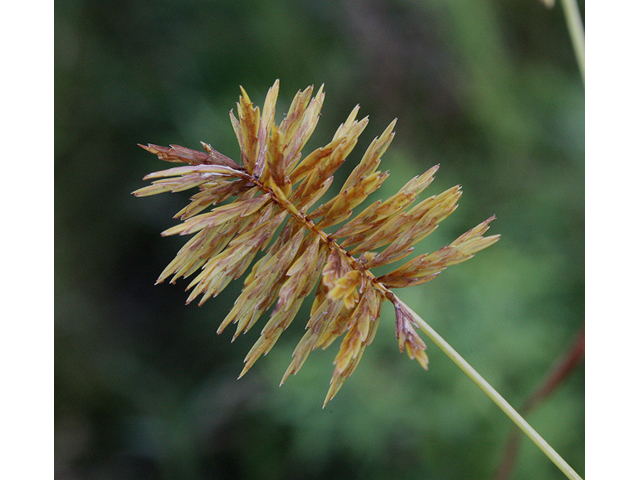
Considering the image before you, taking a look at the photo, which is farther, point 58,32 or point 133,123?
point 133,123

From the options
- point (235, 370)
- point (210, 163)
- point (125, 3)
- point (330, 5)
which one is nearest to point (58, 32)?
point (125, 3)

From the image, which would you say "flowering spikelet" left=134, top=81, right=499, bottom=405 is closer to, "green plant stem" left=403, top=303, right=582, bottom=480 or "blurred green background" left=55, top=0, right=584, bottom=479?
"green plant stem" left=403, top=303, right=582, bottom=480

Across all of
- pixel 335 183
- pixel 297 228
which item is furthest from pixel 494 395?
pixel 335 183

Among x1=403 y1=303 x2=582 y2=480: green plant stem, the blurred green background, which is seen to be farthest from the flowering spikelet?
the blurred green background

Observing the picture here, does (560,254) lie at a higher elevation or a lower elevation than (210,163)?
lower

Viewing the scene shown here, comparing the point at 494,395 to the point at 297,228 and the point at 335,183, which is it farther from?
the point at 335,183
